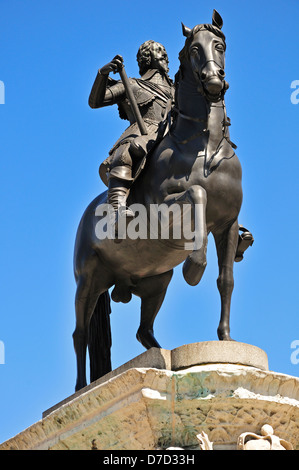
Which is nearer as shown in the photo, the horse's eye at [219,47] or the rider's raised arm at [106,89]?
the horse's eye at [219,47]

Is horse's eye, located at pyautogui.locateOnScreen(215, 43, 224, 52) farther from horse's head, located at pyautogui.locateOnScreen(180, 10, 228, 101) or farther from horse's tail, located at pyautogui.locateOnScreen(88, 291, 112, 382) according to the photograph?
horse's tail, located at pyautogui.locateOnScreen(88, 291, 112, 382)

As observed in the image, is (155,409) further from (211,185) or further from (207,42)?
(207,42)

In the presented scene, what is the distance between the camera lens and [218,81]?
1116cm

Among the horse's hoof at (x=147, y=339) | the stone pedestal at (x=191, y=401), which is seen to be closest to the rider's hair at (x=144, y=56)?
the horse's hoof at (x=147, y=339)

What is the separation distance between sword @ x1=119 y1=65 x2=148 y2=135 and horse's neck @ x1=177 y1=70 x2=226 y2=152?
0.61 metres

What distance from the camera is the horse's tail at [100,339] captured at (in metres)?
12.9

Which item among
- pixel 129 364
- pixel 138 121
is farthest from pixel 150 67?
pixel 129 364

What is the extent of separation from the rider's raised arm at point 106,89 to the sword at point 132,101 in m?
0.10

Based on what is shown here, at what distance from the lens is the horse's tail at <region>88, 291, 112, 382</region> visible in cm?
1287

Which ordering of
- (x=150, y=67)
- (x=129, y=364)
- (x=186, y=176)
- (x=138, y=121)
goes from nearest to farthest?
(x=129, y=364) → (x=186, y=176) → (x=138, y=121) → (x=150, y=67)

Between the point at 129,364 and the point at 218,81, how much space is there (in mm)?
3065

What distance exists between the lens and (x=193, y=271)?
10.5 metres

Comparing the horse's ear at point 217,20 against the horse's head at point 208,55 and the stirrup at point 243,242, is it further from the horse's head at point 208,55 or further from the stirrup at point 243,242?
the stirrup at point 243,242

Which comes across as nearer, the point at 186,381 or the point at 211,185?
the point at 186,381
